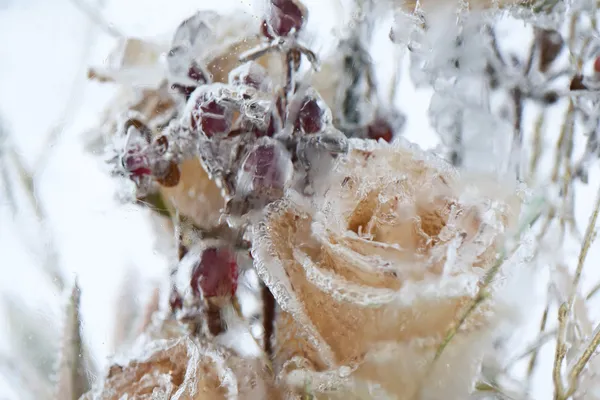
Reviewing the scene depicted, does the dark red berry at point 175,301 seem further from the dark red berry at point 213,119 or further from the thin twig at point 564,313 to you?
the thin twig at point 564,313

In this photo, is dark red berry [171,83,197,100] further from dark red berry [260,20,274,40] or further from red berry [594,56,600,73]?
red berry [594,56,600,73]

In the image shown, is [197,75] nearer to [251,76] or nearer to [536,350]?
[251,76]

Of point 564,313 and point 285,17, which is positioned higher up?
point 285,17

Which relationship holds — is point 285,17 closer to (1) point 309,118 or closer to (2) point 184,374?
(1) point 309,118

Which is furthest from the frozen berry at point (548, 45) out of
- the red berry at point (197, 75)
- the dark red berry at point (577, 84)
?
the red berry at point (197, 75)

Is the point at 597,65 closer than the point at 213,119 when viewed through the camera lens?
No

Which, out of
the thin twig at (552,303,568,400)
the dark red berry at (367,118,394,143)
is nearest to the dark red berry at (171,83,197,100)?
the dark red berry at (367,118,394,143)

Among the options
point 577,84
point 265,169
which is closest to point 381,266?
point 265,169
